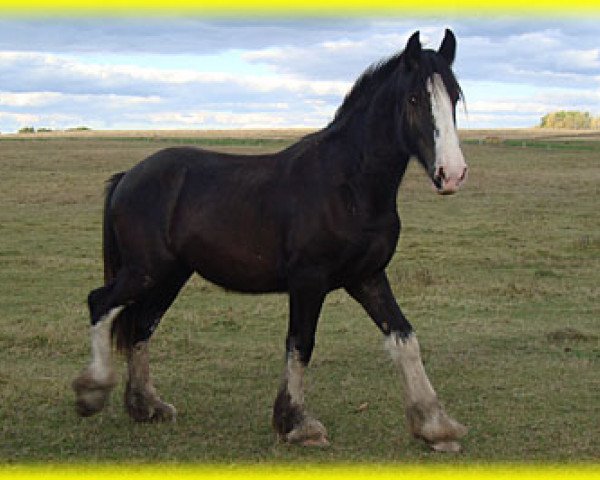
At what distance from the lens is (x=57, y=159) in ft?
139

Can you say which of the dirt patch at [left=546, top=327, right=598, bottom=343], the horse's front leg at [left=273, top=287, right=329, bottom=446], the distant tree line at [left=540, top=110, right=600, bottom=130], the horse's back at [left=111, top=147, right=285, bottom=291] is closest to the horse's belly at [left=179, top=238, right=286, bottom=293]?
the horse's back at [left=111, top=147, right=285, bottom=291]

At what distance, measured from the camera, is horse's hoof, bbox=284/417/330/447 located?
19.4 ft

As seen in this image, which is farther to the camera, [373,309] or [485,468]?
[373,309]

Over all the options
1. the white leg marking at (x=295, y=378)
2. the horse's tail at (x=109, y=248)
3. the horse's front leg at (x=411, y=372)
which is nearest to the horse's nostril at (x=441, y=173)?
the horse's front leg at (x=411, y=372)

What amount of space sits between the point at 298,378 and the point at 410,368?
29.4 inches

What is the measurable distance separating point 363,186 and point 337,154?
1.00 feet

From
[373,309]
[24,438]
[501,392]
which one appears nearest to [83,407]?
[24,438]

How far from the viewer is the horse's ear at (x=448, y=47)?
570 centimetres

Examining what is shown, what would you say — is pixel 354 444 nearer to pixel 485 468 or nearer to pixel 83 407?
pixel 485 468

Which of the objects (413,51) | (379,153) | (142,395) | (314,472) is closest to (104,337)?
(142,395)

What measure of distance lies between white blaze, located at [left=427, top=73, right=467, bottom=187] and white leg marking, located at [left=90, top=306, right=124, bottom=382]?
2.70 metres

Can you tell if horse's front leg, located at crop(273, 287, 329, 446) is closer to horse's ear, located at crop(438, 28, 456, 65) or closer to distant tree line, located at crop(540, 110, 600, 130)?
horse's ear, located at crop(438, 28, 456, 65)

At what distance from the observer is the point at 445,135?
16.9 feet

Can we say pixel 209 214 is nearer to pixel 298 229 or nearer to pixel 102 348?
pixel 298 229
